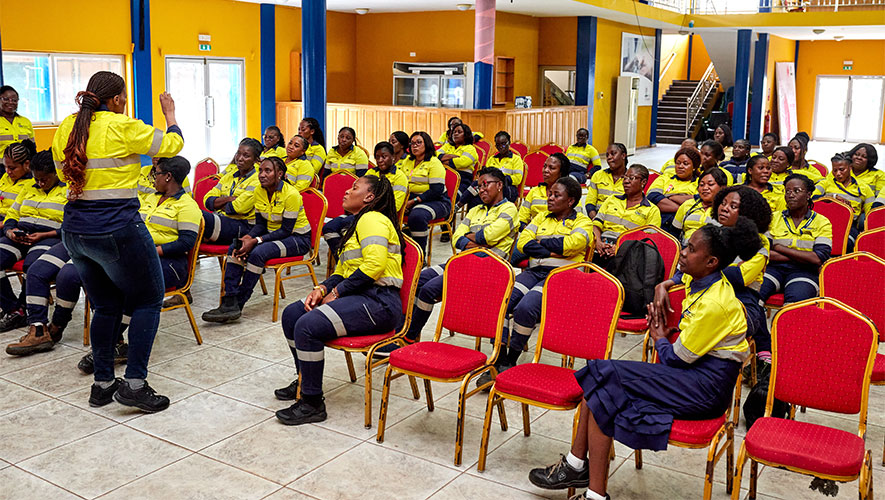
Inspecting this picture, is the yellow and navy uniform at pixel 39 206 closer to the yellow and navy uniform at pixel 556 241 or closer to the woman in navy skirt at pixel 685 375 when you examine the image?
the yellow and navy uniform at pixel 556 241

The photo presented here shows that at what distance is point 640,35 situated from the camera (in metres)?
21.1

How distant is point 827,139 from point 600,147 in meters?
10.9

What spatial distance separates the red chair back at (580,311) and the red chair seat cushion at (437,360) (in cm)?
34

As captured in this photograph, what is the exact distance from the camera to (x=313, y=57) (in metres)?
11.1

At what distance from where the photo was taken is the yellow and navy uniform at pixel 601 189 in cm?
697

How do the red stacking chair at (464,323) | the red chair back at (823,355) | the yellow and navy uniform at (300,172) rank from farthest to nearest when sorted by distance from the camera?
the yellow and navy uniform at (300,172) → the red stacking chair at (464,323) → the red chair back at (823,355)

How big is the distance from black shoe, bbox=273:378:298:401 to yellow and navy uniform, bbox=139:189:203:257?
1.33 metres

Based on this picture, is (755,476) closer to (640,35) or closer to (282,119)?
(282,119)

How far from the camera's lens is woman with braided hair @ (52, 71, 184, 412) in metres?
3.99

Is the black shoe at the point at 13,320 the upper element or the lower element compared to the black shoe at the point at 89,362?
upper

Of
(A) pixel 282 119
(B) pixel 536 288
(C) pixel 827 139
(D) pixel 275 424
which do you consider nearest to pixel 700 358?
(B) pixel 536 288

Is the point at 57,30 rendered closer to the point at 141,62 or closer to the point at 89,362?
the point at 141,62

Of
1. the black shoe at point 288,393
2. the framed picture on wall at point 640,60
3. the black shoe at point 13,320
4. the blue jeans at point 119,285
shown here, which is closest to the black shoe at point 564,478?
the black shoe at point 288,393

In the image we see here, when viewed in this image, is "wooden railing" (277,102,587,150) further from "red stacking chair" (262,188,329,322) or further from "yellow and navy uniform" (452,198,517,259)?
"yellow and navy uniform" (452,198,517,259)
